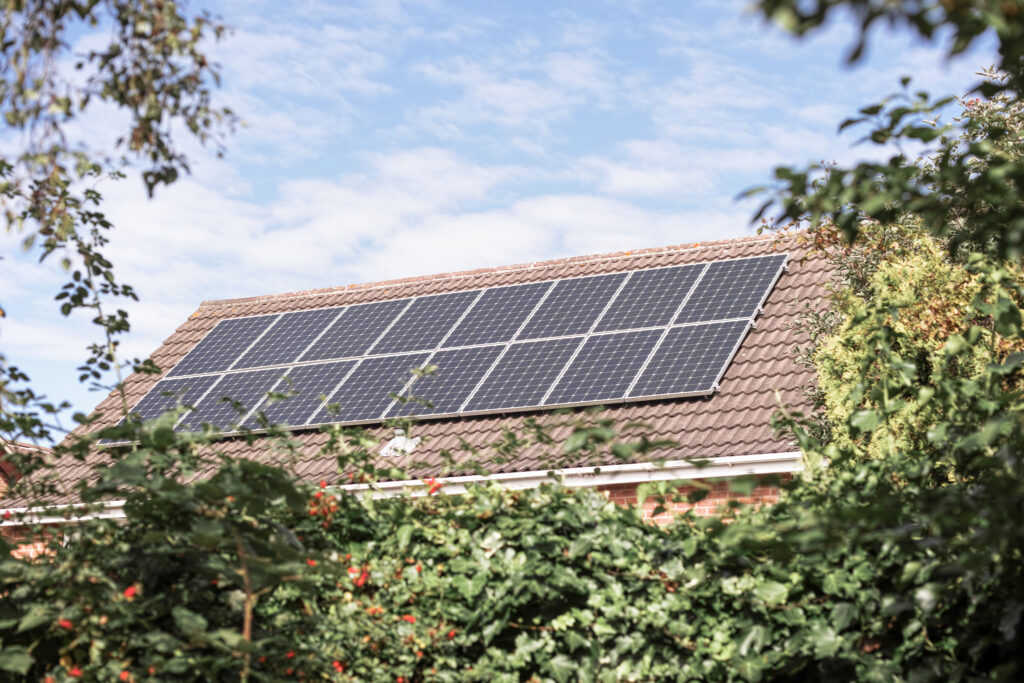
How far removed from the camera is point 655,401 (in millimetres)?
13453

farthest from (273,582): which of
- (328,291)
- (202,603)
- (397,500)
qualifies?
(328,291)

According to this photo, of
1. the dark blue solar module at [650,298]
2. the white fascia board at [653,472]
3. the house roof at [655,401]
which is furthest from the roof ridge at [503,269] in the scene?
the white fascia board at [653,472]

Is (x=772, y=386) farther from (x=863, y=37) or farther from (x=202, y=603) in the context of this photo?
(x=863, y=37)

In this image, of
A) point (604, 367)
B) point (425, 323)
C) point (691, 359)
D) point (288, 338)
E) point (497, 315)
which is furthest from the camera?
point (288, 338)

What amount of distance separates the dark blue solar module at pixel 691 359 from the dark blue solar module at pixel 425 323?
11.9 feet

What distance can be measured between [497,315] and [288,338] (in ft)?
12.6

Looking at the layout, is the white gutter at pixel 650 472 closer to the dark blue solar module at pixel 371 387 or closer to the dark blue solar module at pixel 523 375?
the dark blue solar module at pixel 523 375

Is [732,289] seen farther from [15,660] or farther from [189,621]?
[15,660]

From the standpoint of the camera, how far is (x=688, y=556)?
5852mm

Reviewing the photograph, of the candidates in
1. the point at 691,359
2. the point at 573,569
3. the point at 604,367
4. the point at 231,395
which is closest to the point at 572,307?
the point at 604,367

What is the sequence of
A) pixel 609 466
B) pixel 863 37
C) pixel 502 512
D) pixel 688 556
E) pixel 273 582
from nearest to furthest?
pixel 863 37 → pixel 273 582 → pixel 688 556 → pixel 502 512 → pixel 609 466

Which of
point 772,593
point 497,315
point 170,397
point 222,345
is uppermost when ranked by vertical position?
point 497,315

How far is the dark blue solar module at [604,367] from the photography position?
13.3 meters

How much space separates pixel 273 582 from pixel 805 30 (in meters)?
3.38
